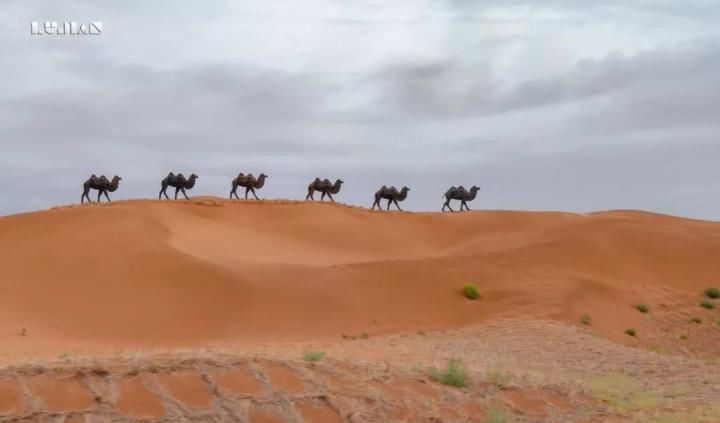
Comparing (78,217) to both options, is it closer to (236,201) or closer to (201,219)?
(201,219)

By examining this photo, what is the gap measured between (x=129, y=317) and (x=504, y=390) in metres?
15.4

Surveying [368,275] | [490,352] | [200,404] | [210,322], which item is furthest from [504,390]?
[368,275]

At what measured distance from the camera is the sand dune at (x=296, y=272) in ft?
93.9

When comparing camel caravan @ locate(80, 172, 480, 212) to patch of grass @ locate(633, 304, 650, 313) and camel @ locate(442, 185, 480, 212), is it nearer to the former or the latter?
camel @ locate(442, 185, 480, 212)

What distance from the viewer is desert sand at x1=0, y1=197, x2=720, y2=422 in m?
15.2

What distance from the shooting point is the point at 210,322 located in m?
28.7

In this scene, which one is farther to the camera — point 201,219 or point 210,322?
point 201,219

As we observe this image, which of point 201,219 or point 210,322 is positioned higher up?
point 201,219

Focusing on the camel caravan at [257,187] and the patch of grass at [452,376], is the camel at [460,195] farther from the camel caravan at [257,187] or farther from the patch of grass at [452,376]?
the patch of grass at [452,376]

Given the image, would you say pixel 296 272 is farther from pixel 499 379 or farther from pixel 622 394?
pixel 499 379

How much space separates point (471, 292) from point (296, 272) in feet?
17.2

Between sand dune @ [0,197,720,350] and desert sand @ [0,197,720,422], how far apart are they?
0.26ft

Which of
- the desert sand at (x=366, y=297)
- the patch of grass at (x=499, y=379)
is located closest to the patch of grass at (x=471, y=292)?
the desert sand at (x=366, y=297)

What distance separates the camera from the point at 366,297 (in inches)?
1218
